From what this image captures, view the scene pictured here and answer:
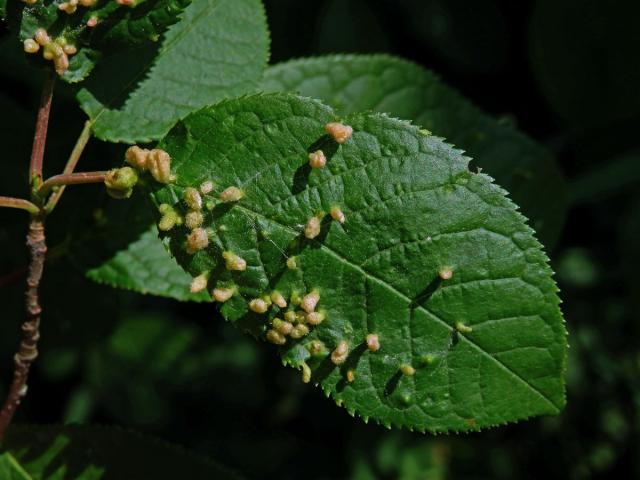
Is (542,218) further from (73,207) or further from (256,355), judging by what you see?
(256,355)

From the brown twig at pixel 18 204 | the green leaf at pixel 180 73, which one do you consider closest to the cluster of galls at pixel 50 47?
the green leaf at pixel 180 73

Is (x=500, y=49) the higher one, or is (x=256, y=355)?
(x=500, y=49)

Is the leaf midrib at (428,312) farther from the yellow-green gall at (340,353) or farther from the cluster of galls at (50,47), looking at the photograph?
the cluster of galls at (50,47)

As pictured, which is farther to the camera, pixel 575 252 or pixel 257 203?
pixel 575 252

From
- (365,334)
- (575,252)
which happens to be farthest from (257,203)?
(575,252)

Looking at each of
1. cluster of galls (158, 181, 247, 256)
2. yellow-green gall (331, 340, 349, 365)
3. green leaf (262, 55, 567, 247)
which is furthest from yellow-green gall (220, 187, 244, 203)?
green leaf (262, 55, 567, 247)

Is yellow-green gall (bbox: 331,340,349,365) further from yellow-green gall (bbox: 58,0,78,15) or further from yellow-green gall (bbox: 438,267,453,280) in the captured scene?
yellow-green gall (bbox: 58,0,78,15)

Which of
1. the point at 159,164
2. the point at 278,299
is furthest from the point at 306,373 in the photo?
the point at 159,164

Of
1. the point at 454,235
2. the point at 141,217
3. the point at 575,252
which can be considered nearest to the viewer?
the point at 454,235
